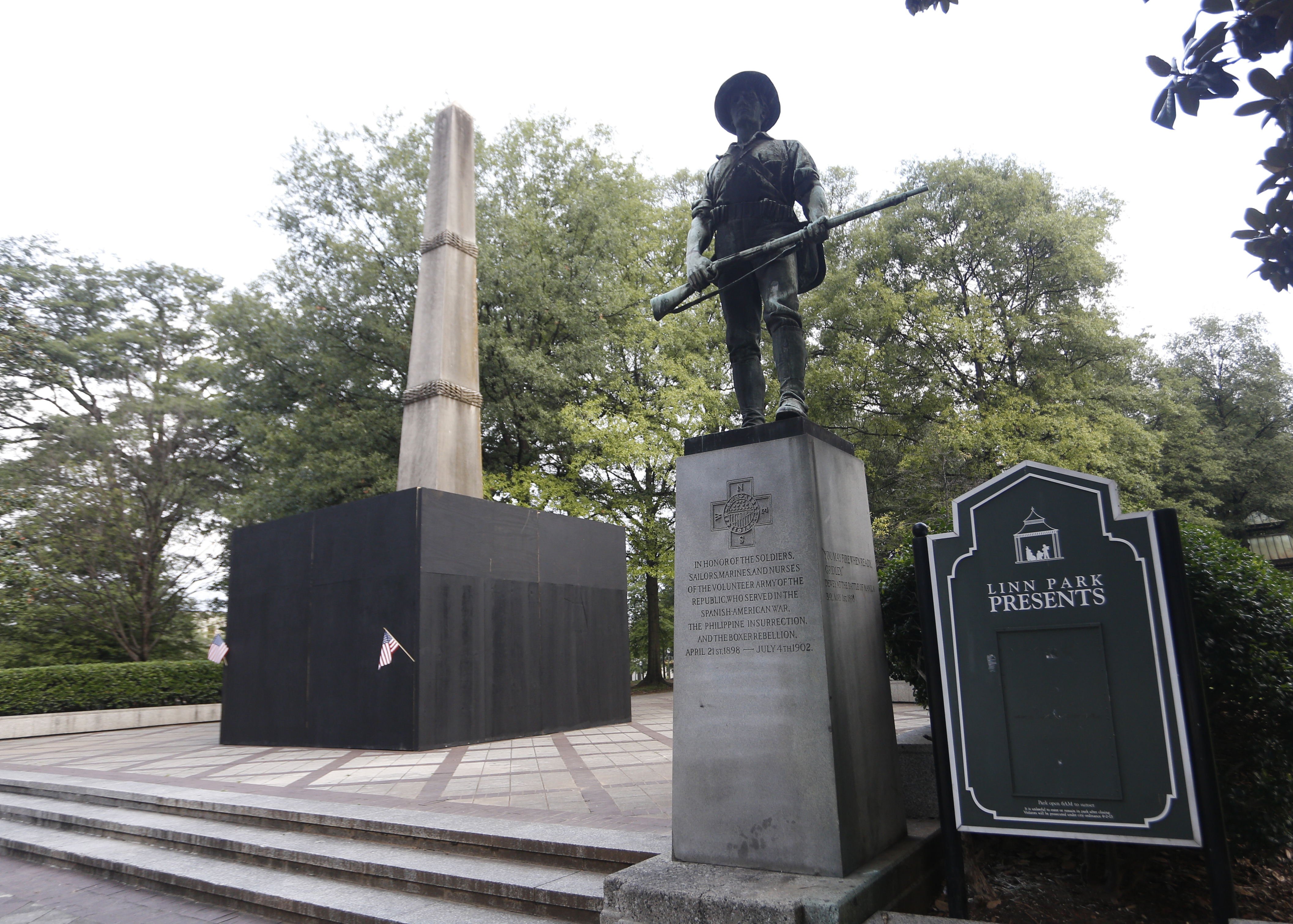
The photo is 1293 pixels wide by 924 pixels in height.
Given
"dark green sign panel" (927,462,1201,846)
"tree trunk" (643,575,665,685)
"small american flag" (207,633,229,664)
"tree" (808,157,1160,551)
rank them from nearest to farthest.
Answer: "dark green sign panel" (927,462,1201,846)
"small american flag" (207,633,229,664)
"tree" (808,157,1160,551)
"tree trunk" (643,575,665,685)

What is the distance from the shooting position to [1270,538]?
85.5ft

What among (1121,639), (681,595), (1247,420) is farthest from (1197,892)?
(1247,420)

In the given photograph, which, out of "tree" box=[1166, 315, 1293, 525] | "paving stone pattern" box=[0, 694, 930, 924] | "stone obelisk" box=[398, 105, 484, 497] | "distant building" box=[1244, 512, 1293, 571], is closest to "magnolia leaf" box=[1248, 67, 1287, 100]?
"paving stone pattern" box=[0, 694, 930, 924]

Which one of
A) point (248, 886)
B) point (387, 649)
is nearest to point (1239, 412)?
point (387, 649)

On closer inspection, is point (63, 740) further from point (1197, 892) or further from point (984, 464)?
point (984, 464)

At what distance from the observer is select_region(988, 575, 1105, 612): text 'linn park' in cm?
301

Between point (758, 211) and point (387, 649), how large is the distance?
24.6 ft

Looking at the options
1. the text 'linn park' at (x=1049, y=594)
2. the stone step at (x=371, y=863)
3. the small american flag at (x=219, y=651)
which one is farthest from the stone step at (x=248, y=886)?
the small american flag at (x=219, y=651)

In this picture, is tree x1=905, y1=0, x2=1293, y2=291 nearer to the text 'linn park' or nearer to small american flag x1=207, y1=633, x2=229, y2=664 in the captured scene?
the text 'linn park'

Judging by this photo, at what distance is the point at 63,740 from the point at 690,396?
14698 mm

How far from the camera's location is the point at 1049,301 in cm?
1959

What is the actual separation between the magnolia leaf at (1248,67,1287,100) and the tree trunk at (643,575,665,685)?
1806cm

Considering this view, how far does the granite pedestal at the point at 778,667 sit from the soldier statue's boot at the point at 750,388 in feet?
1.76

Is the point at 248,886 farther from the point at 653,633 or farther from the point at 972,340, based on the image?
the point at 972,340
